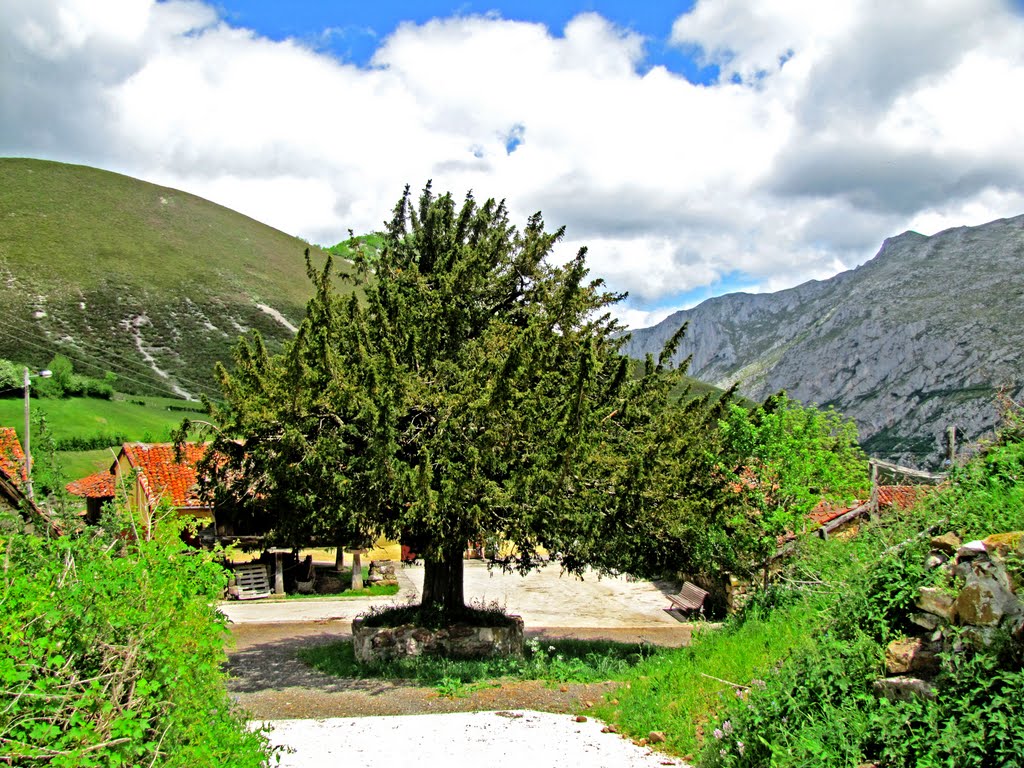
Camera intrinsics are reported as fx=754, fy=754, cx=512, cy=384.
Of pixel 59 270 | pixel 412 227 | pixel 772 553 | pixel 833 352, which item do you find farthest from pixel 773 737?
pixel 833 352

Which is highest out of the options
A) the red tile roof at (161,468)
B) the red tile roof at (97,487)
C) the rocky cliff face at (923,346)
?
the rocky cliff face at (923,346)

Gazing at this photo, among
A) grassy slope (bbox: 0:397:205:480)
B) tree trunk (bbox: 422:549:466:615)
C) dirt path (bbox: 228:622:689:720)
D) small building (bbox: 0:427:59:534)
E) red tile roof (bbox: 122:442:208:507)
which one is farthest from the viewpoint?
grassy slope (bbox: 0:397:205:480)

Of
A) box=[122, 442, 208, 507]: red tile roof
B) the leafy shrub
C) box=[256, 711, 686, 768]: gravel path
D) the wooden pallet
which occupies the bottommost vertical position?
the wooden pallet

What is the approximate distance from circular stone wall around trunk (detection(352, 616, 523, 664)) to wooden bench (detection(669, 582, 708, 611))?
12572 millimetres

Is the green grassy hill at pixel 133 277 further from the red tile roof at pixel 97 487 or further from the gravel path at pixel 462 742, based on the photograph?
the gravel path at pixel 462 742

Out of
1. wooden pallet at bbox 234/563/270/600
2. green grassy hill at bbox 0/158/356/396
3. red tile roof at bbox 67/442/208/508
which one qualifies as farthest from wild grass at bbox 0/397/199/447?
wooden pallet at bbox 234/563/270/600

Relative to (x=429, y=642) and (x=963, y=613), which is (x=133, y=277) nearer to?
(x=429, y=642)

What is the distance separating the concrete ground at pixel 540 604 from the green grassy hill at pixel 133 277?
47.9 m

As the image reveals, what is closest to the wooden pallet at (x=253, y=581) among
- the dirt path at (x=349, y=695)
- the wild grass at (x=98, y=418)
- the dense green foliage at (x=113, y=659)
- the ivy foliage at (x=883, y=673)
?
the dirt path at (x=349, y=695)

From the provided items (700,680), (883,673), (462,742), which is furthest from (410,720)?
(883,673)

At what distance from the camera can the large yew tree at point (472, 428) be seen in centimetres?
1222

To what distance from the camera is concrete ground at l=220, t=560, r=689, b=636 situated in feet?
75.6

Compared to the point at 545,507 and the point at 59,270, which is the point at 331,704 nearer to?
the point at 545,507

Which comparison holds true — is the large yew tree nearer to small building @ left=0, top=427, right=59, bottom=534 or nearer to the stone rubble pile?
small building @ left=0, top=427, right=59, bottom=534
